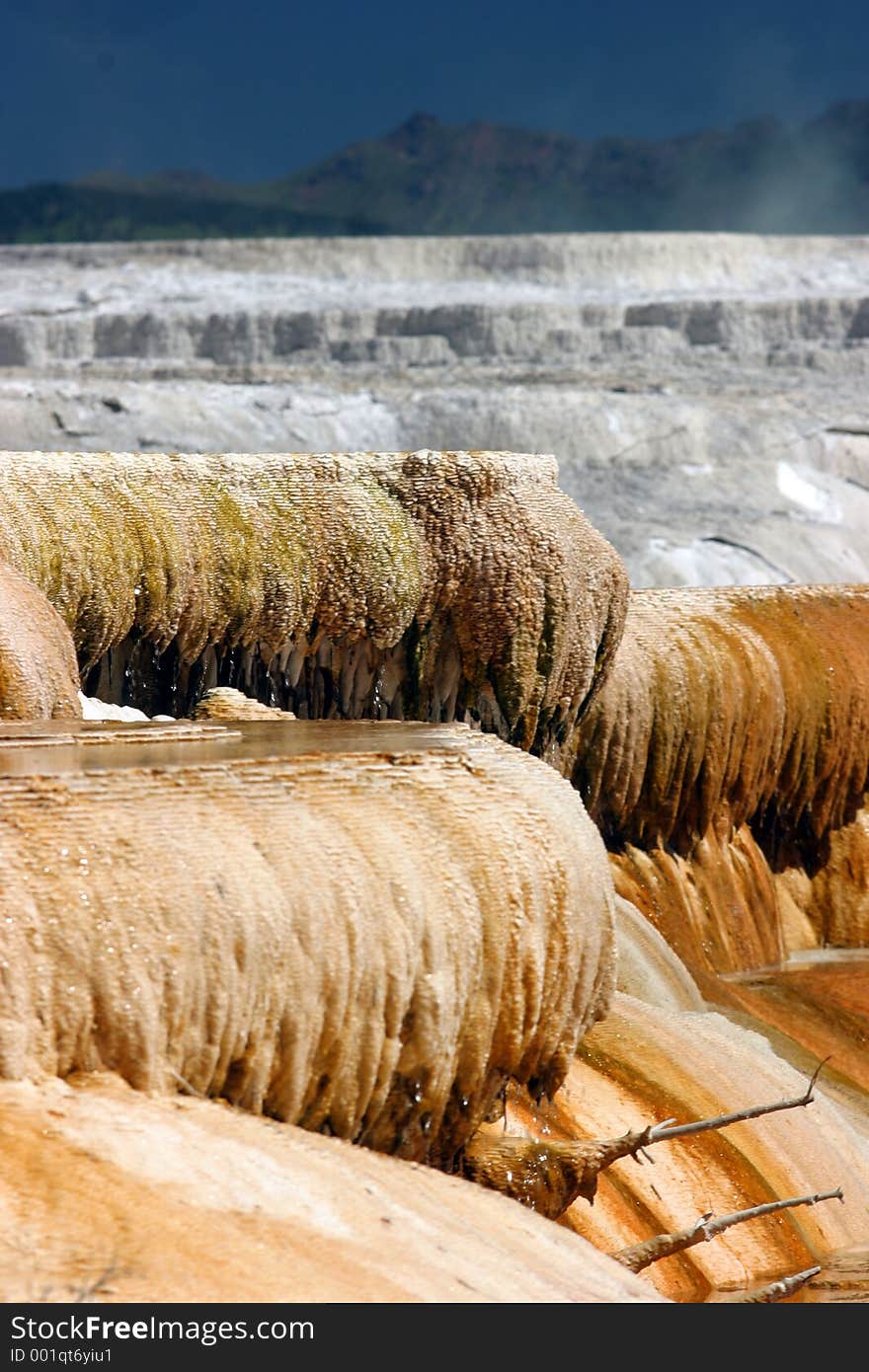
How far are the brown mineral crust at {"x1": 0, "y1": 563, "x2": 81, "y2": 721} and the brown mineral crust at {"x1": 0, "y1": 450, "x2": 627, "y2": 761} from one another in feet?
5.39

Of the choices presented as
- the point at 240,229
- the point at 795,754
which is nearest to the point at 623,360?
the point at 795,754

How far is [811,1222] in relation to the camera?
23.1ft

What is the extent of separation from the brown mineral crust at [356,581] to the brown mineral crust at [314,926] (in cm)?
365

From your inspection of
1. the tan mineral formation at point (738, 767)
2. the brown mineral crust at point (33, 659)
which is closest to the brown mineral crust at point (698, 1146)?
the brown mineral crust at point (33, 659)

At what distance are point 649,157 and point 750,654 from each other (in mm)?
74319

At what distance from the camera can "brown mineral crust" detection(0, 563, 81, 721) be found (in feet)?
21.8

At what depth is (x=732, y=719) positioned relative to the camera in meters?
12.6

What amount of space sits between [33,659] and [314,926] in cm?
242

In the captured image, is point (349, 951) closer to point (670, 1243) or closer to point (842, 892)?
point (670, 1243)

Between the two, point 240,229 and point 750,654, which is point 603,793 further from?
point 240,229

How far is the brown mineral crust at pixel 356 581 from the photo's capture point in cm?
915

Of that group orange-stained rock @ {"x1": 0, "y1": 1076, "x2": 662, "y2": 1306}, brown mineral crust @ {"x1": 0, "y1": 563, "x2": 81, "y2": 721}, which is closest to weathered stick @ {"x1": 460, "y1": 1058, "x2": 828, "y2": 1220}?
orange-stained rock @ {"x1": 0, "y1": 1076, "x2": 662, "y2": 1306}

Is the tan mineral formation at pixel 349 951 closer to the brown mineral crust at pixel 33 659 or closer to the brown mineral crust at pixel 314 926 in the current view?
the brown mineral crust at pixel 314 926

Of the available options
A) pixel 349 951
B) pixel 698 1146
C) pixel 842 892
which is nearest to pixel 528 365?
pixel 842 892
